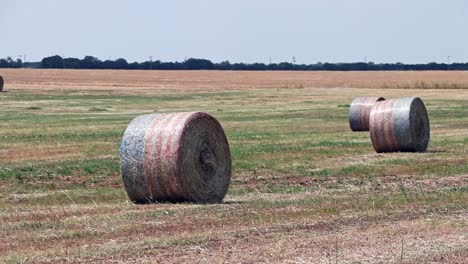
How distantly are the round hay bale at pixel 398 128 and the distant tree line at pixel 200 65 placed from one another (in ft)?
363

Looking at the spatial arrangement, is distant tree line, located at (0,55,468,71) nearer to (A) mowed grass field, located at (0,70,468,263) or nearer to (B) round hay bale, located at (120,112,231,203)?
(A) mowed grass field, located at (0,70,468,263)

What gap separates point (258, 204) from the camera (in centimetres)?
1564

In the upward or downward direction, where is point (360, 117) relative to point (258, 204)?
downward

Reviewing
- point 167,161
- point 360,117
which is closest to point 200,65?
point 360,117

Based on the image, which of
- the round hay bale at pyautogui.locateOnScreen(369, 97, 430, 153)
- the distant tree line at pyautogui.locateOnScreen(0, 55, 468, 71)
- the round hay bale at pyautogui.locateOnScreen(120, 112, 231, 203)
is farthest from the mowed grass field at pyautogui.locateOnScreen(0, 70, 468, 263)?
the distant tree line at pyautogui.locateOnScreen(0, 55, 468, 71)

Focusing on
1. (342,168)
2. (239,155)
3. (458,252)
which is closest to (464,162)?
(342,168)

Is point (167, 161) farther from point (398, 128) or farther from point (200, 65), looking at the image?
point (200, 65)

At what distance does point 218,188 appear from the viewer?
16891 millimetres

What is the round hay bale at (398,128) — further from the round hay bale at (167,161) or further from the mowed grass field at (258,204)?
the round hay bale at (167,161)

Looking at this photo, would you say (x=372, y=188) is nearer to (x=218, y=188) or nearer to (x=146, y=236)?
(x=218, y=188)

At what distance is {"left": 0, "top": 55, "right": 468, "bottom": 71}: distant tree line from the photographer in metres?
138

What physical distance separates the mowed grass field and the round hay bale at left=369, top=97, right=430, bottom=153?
1.81 feet

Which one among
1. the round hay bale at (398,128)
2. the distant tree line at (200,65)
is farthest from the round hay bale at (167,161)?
the distant tree line at (200,65)

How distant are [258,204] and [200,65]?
125694 millimetres
